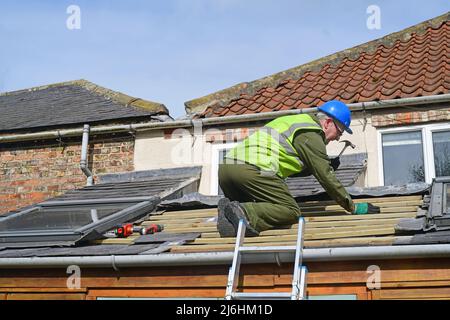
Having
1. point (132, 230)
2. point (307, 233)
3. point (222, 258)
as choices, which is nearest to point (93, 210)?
point (132, 230)

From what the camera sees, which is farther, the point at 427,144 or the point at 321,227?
the point at 427,144

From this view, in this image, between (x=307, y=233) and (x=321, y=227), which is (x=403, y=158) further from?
(x=307, y=233)

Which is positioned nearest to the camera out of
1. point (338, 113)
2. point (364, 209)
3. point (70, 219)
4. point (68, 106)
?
point (364, 209)

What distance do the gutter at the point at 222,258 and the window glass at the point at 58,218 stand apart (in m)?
0.75

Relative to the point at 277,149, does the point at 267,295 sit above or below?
below

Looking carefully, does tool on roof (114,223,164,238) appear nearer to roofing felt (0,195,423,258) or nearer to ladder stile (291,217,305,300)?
roofing felt (0,195,423,258)

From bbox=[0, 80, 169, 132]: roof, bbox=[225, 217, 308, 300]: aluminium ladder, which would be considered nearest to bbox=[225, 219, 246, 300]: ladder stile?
bbox=[225, 217, 308, 300]: aluminium ladder

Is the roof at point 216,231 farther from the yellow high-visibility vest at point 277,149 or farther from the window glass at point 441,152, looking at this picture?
the window glass at point 441,152

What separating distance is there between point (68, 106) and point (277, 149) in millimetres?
6846

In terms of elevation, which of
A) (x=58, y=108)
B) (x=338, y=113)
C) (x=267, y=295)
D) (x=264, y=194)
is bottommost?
(x=267, y=295)

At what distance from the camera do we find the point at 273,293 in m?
4.38

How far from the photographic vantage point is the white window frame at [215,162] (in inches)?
348

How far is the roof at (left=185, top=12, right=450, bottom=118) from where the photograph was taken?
338 inches
